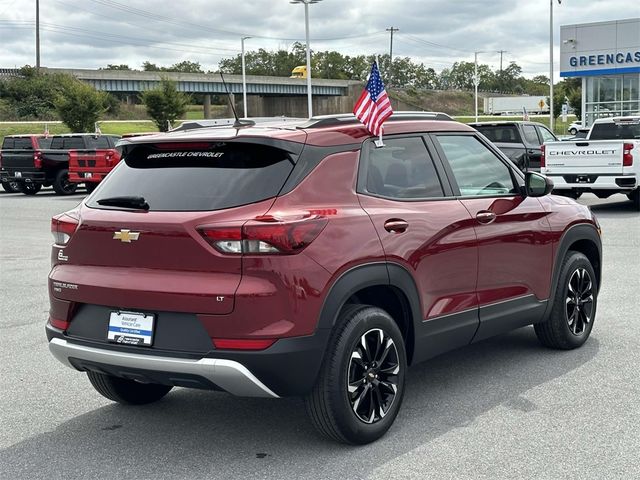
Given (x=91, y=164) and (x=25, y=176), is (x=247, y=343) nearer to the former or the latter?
(x=91, y=164)

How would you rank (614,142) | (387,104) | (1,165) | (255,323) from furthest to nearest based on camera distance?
(1,165) → (614,142) → (387,104) → (255,323)

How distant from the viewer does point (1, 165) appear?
91.1 ft

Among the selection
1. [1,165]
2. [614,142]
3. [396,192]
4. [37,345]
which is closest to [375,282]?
[396,192]

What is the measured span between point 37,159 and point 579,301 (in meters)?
23.2

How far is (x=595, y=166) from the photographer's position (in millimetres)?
17219

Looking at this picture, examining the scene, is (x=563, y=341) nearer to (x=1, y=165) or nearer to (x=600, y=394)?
(x=600, y=394)

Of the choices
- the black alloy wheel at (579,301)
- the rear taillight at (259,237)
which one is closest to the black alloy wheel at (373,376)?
the rear taillight at (259,237)

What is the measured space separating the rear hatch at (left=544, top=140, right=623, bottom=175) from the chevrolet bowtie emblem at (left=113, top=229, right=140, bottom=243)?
1437 cm

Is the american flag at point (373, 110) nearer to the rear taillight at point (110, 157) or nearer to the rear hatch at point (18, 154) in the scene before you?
the rear taillight at point (110, 157)

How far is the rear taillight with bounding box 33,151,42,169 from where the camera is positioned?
2672cm

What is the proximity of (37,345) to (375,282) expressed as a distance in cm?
375

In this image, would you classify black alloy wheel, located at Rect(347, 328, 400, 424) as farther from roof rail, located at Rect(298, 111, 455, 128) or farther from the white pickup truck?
the white pickup truck

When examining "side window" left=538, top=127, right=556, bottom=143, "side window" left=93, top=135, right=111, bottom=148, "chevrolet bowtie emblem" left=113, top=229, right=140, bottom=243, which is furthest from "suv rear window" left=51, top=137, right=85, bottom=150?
"chevrolet bowtie emblem" left=113, top=229, right=140, bottom=243

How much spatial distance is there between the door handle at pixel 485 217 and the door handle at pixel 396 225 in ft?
2.58
